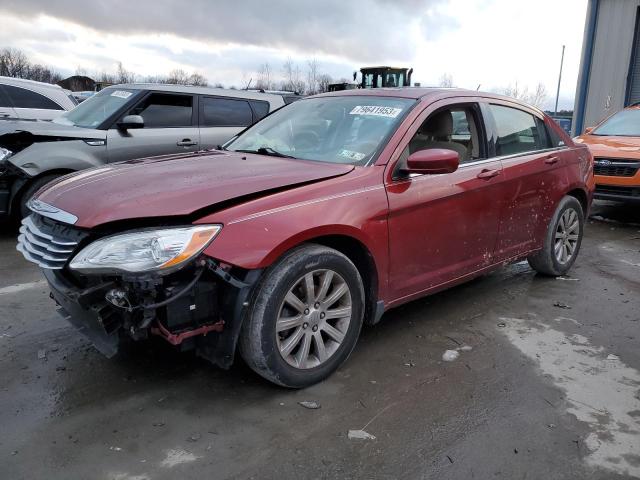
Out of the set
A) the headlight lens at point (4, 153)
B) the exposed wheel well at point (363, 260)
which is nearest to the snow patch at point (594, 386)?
the exposed wheel well at point (363, 260)

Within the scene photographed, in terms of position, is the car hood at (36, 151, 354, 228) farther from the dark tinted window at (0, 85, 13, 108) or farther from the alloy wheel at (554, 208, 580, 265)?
the dark tinted window at (0, 85, 13, 108)

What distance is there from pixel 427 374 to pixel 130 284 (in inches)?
70.3

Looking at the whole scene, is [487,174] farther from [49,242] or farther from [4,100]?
[4,100]

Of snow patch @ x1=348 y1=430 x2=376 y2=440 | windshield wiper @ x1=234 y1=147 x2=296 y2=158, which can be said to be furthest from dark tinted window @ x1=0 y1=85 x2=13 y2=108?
snow patch @ x1=348 y1=430 x2=376 y2=440

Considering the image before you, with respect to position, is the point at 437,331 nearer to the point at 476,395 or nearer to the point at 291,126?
the point at 476,395

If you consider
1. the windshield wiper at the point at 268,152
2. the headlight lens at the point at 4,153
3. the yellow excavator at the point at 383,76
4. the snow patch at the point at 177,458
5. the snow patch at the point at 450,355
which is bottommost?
the snow patch at the point at 450,355

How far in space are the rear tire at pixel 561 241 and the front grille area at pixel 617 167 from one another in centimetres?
332

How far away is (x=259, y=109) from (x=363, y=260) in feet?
16.1

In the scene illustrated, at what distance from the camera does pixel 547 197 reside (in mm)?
4637

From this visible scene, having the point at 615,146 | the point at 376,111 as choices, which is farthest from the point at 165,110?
the point at 615,146

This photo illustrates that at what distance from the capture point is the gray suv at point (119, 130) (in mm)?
5957

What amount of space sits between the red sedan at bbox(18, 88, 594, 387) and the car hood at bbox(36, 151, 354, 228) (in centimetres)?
1

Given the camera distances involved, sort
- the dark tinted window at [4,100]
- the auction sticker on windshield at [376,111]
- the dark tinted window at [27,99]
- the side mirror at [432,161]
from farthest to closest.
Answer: the dark tinted window at [27,99], the dark tinted window at [4,100], the auction sticker on windshield at [376,111], the side mirror at [432,161]

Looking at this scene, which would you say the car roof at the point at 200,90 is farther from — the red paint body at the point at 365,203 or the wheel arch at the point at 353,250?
the wheel arch at the point at 353,250
